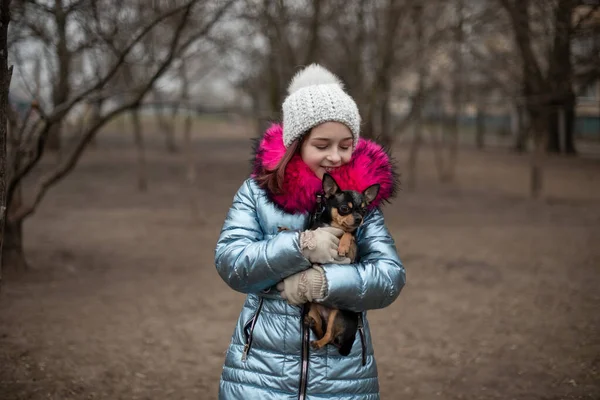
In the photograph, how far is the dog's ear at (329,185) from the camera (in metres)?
2.44

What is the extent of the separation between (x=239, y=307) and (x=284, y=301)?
4.69 meters

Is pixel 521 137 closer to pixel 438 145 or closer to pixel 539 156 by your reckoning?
pixel 438 145

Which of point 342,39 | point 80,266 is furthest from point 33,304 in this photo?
point 342,39

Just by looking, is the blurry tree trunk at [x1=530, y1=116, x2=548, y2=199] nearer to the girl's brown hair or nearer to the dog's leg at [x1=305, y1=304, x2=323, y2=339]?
the girl's brown hair

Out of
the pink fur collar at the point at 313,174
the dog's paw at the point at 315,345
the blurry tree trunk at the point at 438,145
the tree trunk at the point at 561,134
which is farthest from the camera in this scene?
the tree trunk at the point at 561,134

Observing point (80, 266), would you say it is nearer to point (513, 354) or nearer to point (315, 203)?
point (513, 354)

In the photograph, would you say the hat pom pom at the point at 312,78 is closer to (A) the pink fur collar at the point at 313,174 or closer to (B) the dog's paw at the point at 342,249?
(A) the pink fur collar at the point at 313,174

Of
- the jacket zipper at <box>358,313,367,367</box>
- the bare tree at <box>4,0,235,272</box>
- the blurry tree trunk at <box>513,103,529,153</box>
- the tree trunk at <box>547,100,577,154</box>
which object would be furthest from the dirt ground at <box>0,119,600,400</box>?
the blurry tree trunk at <box>513,103,529,153</box>

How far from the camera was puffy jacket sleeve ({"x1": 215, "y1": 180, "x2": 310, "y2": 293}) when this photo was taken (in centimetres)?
237

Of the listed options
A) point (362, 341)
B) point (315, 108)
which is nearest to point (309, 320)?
point (362, 341)

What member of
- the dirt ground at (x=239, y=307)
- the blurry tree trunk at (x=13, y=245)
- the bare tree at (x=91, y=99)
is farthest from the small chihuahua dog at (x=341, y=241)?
the blurry tree trunk at (x=13, y=245)

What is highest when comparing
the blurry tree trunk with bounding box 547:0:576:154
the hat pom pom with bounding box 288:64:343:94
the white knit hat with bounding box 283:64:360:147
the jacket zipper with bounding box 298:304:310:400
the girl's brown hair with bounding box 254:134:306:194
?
the blurry tree trunk with bounding box 547:0:576:154

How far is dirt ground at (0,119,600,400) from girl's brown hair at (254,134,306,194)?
2.62m

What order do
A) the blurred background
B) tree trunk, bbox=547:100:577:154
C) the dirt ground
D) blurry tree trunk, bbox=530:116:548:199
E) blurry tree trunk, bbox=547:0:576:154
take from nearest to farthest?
the dirt ground < the blurred background < blurry tree trunk, bbox=547:0:576:154 < blurry tree trunk, bbox=530:116:548:199 < tree trunk, bbox=547:100:577:154
